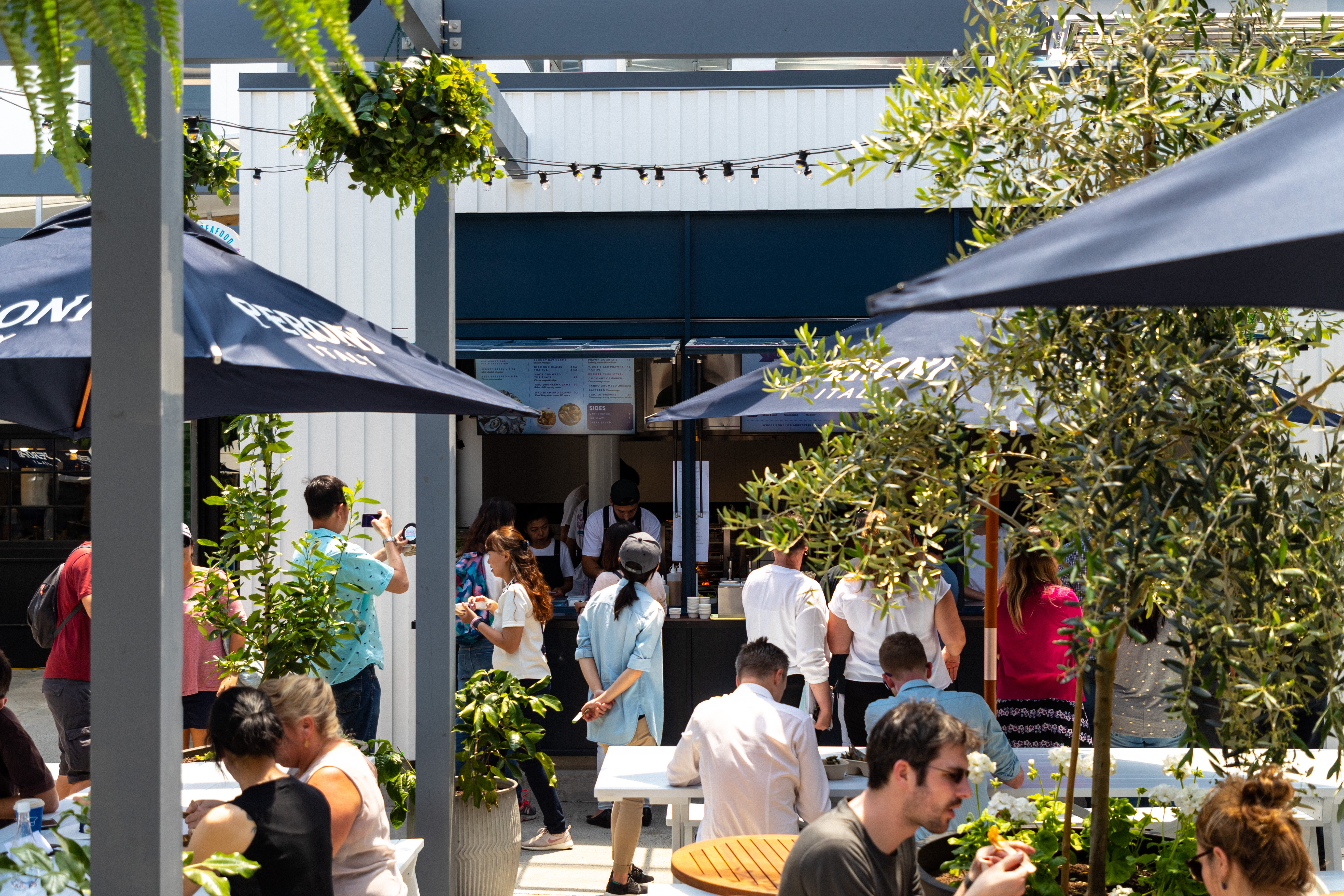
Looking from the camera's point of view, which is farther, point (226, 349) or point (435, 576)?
point (435, 576)

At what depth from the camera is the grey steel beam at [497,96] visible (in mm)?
7203

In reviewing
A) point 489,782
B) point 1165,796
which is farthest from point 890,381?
point 489,782

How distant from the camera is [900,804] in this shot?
8.46 ft

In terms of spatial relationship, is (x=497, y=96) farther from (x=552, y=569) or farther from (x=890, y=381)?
(x=890, y=381)

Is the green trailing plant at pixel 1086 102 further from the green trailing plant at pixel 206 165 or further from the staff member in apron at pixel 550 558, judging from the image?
the staff member in apron at pixel 550 558

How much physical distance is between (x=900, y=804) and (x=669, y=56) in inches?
127

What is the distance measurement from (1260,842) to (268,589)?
3164mm

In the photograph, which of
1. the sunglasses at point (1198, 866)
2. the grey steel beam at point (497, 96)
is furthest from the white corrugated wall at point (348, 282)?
the sunglasses at point (1198, 866)

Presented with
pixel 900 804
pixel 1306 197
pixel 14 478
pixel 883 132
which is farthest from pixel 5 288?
pixel 14 478

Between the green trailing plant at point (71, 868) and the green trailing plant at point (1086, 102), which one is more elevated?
the green trailing plant at point (1086, 102)

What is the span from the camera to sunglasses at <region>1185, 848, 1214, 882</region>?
2.30 meters

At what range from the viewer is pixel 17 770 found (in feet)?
11.9

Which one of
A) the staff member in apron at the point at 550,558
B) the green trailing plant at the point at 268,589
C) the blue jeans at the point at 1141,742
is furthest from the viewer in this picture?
the staff member in apron at the point at 550,558

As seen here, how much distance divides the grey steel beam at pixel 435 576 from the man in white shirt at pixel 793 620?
1.66 m
